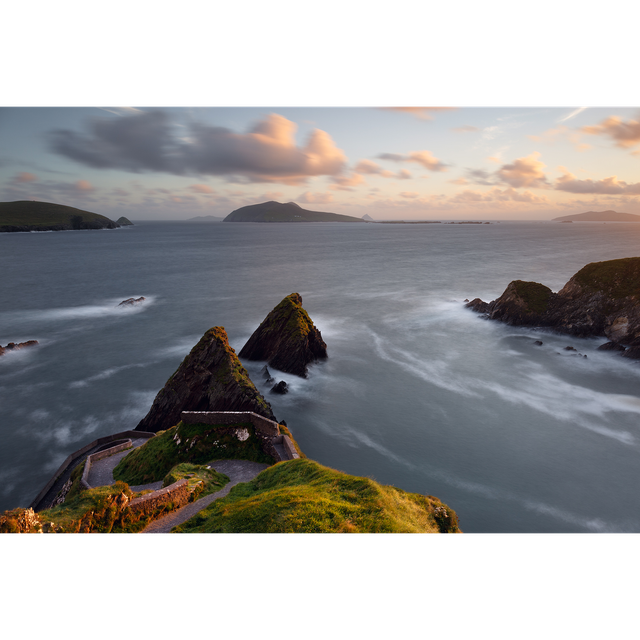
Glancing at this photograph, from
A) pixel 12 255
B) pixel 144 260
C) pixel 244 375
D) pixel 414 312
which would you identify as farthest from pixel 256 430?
pixel 12 255

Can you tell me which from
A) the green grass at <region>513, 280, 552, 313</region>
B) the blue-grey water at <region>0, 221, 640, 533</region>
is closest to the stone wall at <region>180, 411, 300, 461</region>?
the blue-grey water at <region>0, 221, 640, 533</region>

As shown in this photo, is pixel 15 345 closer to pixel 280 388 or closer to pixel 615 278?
pixel 280 388

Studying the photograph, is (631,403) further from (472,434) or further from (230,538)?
(230,538)

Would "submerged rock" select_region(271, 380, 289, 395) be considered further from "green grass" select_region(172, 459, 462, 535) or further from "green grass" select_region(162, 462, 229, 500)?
"green grass" select_region(172, 459, 462, 535)

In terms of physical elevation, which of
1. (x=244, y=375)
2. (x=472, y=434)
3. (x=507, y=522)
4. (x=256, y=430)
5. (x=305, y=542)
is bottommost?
(x=507, y=522)

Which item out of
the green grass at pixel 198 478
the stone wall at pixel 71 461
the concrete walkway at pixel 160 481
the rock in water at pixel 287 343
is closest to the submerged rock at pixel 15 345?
the stone wall at pixel 71 461

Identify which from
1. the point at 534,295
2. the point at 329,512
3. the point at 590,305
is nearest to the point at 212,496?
the point at 329,512

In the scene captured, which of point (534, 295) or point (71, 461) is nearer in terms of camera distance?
point (71, 461)
